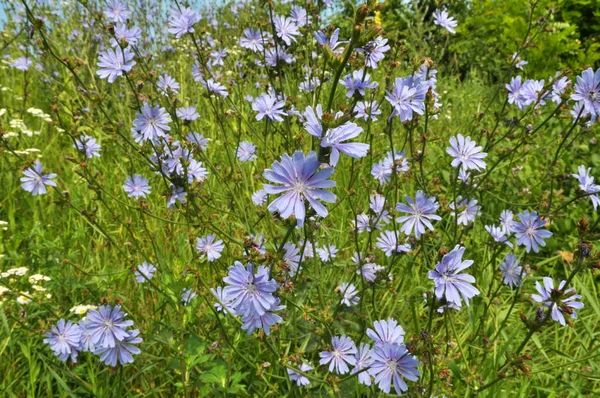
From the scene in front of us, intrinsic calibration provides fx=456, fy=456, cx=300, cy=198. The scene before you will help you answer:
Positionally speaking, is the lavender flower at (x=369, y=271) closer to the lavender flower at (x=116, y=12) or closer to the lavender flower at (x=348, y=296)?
the lavender flower at (x=348, y=296)

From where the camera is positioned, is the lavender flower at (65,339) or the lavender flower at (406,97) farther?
the lavender flower at (65,339)

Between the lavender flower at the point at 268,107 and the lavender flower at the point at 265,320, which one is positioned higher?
the lavender flower at the point at 268,107

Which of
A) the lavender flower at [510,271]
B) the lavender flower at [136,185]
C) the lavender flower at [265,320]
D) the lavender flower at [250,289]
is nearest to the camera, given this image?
the lavender flower at [250,289]

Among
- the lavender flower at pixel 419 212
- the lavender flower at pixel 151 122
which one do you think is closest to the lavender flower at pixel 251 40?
the lavender flower at pixel 151 122

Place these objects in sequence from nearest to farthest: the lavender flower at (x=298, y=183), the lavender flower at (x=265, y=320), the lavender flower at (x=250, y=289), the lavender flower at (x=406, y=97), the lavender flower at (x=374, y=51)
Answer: the lavender flower at (x=298, y=183)
the lavender flower at (x=250, y=289)
the lavender flower at (x=265, y=320)
the lavender flower at (x=406, y=97)
the lavender flower at (x=374, y=51)

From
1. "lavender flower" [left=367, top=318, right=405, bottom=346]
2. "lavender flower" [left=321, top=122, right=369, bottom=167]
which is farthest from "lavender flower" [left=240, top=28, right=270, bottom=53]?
"lavender flower" [left=367, top=318, right=405, bottom=346]

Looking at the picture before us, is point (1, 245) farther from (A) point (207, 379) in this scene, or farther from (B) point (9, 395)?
(A) point (207, 379)

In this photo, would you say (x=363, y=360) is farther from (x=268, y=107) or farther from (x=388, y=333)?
(x=268, y=107)

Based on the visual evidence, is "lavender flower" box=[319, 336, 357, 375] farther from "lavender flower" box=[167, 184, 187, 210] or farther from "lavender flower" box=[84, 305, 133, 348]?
"lavender flower" box=[167, 184, 187, 210]
